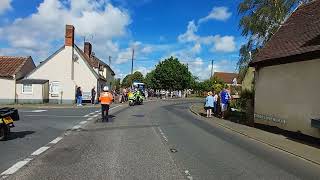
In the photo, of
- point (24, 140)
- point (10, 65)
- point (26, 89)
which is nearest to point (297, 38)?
point (24, 140)

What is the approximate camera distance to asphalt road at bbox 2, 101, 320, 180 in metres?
9.11

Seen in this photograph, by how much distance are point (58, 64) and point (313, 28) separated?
3314cm

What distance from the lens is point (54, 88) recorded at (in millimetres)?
47844

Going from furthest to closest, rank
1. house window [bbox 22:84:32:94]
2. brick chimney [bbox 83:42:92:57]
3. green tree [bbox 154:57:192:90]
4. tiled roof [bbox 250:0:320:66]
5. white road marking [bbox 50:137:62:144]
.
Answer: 1. green tree [bbox 154:57:192:90]
2. brick chimney [bbox 83:42:92:57]
3. house window [bbox 22:84:32:94]
4. tiled roof [bbox 250:0:320:66]
5. white road marking [bbox 50:137:62:144]

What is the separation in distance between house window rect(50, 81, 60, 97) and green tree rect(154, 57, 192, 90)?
49.3 meters

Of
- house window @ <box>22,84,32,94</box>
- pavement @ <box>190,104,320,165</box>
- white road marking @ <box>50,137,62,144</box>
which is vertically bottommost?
pavement @ <box>190,104,320,165</box>

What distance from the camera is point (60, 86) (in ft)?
157

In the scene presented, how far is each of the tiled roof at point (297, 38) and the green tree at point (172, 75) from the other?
236ft

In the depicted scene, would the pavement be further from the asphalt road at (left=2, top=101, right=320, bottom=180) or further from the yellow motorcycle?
the yellow motorcycle

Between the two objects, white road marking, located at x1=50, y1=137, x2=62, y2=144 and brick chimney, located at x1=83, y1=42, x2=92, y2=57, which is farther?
brick chimney, located at x1=83, y1=42, x2=92, y2=57

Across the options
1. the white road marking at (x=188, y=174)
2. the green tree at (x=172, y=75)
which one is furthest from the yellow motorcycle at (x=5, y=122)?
the green tree at (x=172, y=75)

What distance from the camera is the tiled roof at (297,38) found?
17.8 m

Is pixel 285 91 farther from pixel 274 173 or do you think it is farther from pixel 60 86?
pixel 60 86

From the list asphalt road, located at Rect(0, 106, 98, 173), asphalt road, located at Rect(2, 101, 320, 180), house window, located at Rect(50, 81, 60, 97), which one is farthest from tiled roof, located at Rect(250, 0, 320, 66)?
house window, located at Rect(50, 81, 60, 97)
